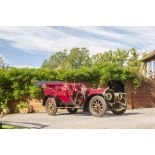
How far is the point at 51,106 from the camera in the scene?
49.9 feet

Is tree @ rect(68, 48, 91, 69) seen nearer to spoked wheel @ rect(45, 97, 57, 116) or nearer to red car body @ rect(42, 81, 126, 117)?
red car body @ rect(42, 81, 126, 117)

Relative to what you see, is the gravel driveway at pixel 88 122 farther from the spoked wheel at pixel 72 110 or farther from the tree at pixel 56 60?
the tree at pixel 56 60

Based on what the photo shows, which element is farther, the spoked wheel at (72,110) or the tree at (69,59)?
the tree at (69,59)

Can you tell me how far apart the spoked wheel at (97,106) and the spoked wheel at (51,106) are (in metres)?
1.69

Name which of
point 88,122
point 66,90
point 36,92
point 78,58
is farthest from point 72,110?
point 78,58

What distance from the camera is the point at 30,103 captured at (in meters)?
17.4

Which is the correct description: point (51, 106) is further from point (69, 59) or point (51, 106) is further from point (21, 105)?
point (69, 59)

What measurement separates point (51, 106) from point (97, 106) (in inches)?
86.5

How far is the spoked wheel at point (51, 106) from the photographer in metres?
15.0

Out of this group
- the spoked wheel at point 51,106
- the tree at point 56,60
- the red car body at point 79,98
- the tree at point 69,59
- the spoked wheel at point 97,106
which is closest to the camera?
the spoked wheel at point 97,106

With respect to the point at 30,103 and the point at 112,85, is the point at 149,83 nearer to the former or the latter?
the point at 112,85


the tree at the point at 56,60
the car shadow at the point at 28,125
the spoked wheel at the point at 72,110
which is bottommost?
the car shadow at the point at 28,125

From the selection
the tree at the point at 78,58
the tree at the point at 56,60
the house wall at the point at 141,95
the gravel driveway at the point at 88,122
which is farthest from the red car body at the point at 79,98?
the house wall at the point at 141,95

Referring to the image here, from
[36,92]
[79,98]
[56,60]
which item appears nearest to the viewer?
[79,98]
